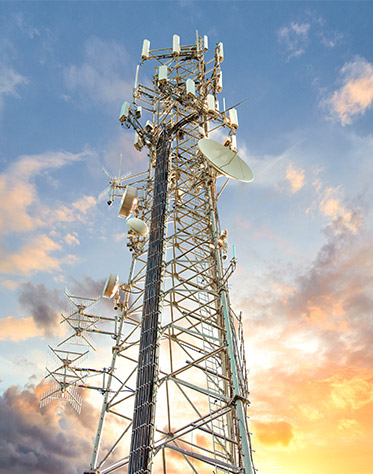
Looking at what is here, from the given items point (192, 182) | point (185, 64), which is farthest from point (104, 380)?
point (185, 64)

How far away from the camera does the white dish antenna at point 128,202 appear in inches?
689

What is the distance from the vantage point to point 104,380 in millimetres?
14516

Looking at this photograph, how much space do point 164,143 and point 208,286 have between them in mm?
7993

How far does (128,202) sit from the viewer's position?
57.6 feet

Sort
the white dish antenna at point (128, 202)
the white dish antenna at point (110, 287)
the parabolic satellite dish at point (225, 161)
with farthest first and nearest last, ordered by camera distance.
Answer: the white dish antenna at point (128, 202)
the white dish antenna at point (110, 287)
the parabolic satellite dish at point (225, 161)

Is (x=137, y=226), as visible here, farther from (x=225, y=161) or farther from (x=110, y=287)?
(x=225, y=161)

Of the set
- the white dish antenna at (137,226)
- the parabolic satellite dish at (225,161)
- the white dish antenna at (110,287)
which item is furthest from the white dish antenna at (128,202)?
the parabolic satellite dish at (225,161)

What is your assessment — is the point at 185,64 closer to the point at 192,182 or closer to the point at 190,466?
the point at 192,182

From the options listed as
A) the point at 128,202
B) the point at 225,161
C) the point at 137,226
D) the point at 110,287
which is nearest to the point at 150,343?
the point at 110,287

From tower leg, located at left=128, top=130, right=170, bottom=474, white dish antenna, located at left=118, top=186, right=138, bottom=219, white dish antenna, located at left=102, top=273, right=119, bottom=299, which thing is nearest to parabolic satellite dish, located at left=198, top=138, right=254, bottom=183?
tower leg, located at left=128, top=130, right=170, bottom=474

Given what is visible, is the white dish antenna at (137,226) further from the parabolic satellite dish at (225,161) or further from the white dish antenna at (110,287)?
the parabolic satellite dish at (225,161)

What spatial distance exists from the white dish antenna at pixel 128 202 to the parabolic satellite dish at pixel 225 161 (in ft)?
13.2

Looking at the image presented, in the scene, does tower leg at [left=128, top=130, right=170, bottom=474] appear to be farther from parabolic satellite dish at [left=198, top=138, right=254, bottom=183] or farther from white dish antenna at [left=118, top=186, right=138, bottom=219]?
parabolic satellite dish at [left=198, top=138, right=254, bottom=183]

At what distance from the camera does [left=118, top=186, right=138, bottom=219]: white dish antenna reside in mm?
17500
